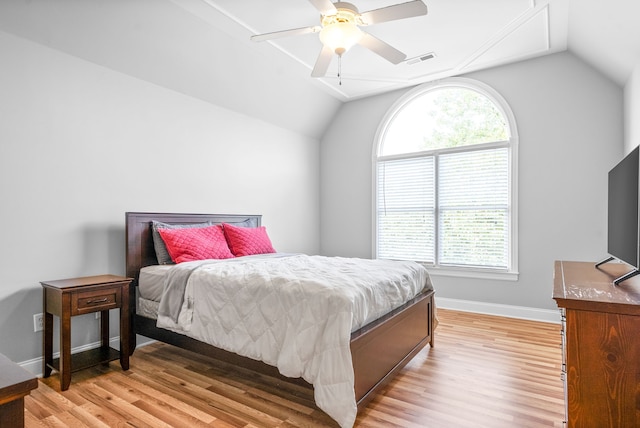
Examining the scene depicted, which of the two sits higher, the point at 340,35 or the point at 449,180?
the point at 340,35

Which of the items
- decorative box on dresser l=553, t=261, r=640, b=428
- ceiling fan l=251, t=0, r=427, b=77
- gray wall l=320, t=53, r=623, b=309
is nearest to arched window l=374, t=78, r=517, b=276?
gray wall l=320, t=53, r=623, b=309

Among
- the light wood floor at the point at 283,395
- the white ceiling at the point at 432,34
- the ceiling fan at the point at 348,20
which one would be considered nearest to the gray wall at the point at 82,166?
the light wood floor at the point at 283,395

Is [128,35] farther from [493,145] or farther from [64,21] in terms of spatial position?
→ [493,145]

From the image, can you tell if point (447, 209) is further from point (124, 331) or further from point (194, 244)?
point (124, 331)

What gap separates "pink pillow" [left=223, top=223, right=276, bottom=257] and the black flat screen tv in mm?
2865

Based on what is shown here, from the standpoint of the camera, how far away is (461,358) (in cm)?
292

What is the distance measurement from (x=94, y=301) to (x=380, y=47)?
2.75m

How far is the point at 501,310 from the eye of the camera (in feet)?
13.6

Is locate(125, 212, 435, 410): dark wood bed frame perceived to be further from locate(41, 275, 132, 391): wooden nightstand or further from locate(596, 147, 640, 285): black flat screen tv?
locate(596, 147, 640, 285): black flat screen tv

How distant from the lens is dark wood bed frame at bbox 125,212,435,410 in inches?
81.4

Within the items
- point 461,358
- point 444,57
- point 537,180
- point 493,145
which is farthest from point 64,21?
point 537,180

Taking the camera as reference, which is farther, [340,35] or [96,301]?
[96,301]

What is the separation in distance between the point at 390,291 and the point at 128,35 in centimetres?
294

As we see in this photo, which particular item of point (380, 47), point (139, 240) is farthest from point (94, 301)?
point (380, 47)
